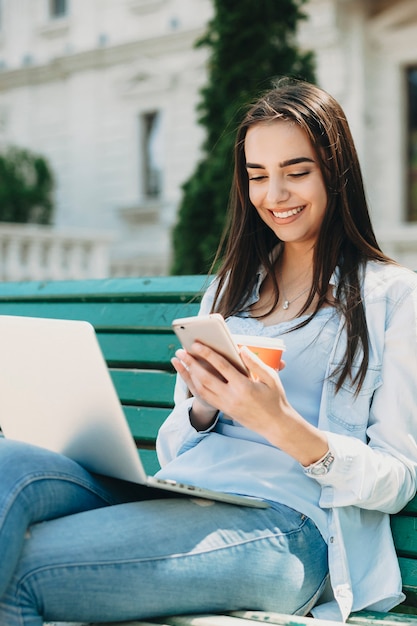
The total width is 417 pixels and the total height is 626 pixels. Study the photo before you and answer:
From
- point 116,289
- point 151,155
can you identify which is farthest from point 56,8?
point 116,289

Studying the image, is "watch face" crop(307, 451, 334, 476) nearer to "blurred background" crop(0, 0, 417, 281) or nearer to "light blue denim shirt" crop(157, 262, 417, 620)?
"light blue denim shirt" crop(157, 262, 417, 620)

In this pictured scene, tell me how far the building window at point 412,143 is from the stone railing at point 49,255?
3.21 metres

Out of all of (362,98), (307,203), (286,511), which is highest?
(362,98)

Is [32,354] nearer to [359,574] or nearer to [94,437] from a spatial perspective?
[94,437]

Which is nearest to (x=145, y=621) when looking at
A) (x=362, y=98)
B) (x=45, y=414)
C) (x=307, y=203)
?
(x=45, y=414)

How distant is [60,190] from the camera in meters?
13.2

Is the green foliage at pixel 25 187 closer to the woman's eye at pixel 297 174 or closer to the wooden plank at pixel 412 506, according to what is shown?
the woman's eye at pixel 297 174

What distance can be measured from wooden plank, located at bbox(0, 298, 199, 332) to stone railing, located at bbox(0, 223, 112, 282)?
19.4ft

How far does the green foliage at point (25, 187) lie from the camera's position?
484 inches

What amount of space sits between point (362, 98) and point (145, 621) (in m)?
8.80

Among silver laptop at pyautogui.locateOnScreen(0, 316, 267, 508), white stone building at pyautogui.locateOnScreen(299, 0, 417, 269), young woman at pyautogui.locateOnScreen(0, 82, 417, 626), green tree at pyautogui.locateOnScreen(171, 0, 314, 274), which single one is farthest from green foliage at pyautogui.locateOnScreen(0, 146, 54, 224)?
silver laptop at pyautogui.locateOnScreen(0, 316, 267, 508)

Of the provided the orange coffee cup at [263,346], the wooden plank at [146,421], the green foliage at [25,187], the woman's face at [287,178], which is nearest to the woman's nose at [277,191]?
the woman's face at [287,178]

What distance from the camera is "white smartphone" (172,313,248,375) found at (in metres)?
1.62

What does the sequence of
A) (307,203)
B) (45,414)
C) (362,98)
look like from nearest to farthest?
(45,414)
(307,203)
(362,98)
